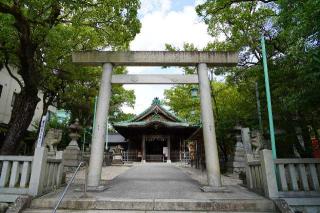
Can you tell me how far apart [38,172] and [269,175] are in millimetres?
5842

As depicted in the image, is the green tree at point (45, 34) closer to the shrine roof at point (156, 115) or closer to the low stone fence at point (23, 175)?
the low stone fence at point (23, 175)

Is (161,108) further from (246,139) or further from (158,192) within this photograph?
(158,192)

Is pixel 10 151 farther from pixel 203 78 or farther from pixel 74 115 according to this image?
pixel 74 115

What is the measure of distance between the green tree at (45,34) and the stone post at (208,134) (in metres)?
3.96

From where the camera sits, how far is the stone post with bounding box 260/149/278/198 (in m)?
6.02

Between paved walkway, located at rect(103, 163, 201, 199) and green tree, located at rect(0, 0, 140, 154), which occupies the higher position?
green tree, located at rect(0, 0, 140, 154)

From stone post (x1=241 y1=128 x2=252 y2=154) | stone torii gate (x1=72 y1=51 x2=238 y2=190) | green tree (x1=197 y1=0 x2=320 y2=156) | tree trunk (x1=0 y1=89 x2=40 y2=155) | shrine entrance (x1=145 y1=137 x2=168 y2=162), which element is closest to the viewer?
green tree (x1=197 y1=0 x2=320 y2=156)

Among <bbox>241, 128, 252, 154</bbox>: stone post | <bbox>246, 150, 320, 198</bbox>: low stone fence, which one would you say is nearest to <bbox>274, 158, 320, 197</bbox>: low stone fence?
<bbox>246, 150, 320, 198</bbox>: low stone fence

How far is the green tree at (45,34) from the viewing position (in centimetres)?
824

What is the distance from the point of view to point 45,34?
990cm

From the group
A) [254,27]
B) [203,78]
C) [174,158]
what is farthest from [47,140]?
[174,158]

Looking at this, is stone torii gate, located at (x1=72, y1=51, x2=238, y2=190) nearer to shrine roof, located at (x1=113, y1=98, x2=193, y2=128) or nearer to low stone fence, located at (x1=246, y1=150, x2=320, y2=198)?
low stone fence, located at (x1=246, y1=150, x2=320, y2=198)

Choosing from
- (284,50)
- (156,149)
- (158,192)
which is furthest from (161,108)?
(158,192)

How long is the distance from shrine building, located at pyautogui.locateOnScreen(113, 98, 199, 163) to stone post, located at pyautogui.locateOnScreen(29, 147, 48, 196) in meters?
22.8
